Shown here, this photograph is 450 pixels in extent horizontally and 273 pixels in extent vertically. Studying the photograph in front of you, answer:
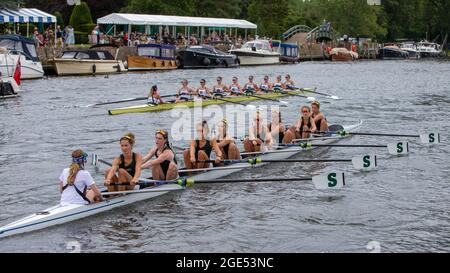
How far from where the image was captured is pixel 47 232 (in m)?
12.8

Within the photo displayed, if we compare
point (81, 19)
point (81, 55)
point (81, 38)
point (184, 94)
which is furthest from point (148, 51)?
point (184, 94)

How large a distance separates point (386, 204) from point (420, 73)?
162ft

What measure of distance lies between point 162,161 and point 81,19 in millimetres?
50403

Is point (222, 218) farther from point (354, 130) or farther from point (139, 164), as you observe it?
point (354, 130)

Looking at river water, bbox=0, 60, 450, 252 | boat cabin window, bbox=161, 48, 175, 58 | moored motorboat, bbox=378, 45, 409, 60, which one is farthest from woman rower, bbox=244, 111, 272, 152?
moored motorboat, bbox=378, 45, 409, 60

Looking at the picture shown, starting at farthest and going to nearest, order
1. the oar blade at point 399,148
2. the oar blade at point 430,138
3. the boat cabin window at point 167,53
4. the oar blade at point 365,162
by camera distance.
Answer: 1. the boat cabin window at point 167,53
2. the oar blade at point 430,138
3. the oar blade at point 399,148
4. the oar blade at point 365,162

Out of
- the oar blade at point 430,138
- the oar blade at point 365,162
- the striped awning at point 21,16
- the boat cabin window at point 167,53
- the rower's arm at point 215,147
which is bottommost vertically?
the oar blade at point 365,162

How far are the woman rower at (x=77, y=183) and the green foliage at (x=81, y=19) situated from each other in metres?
50.4

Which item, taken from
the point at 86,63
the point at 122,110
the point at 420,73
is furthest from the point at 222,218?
the point at 420,73

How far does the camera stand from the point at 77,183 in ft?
42.7

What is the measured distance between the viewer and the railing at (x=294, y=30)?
91194mm

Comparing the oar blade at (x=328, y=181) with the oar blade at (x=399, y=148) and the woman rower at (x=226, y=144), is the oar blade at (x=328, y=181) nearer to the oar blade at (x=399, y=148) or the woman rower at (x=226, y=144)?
the woman rower at (x=226, y=144)

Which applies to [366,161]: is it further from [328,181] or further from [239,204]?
[239,204]

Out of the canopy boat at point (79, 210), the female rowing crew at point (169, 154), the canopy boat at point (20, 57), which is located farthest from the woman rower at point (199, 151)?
the canopy boat at point (20, 57)
